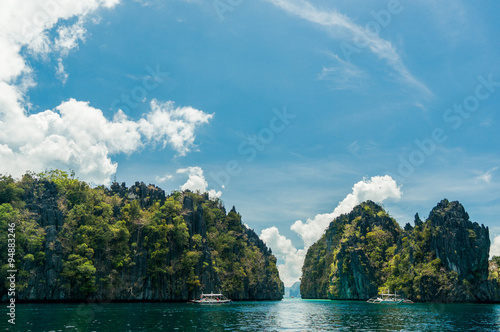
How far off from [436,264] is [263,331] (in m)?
101

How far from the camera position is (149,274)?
4112 inches

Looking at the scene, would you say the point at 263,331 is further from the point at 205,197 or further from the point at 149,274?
the point at 205,197

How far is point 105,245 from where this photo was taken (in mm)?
96312

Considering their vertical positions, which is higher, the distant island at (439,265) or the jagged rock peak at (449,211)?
the jagged rock peak at (449,211)

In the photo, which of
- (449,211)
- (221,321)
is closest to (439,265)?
(449,211)

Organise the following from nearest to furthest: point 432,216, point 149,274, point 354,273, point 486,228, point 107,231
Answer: point 107,231, point 149,274, point 486,228, point 432,216, point 354,273

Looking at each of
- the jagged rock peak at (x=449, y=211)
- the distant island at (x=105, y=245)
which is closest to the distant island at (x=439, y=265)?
the jagged rock peak at (x=449, y=211)

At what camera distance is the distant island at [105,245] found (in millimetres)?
83250

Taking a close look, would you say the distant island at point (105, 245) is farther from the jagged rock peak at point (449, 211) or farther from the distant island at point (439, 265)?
the jagged rock peak at point (449, 211)

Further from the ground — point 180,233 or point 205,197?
point 205,197

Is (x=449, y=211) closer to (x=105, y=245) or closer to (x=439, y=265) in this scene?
(x=439, y=265)

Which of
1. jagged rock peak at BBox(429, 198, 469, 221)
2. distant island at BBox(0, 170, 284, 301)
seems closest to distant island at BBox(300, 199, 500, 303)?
jagged rock peak at BBox(429, 198, 469, 221)

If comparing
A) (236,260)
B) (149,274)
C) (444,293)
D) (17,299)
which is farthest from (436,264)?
(17,299)

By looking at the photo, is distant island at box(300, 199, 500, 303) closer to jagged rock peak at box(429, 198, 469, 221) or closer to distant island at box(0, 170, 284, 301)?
jagged rock peak at box(429, 198, 469, 221)
